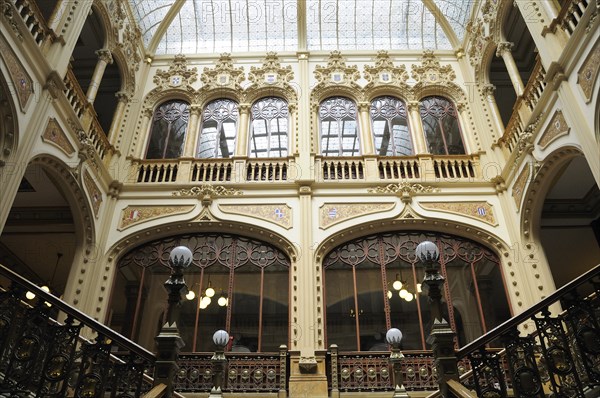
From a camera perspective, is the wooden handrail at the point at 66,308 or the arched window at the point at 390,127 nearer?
the wooden handrail at the point at 66,308

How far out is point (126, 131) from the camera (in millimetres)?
11305

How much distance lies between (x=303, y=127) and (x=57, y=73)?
531 centimetres

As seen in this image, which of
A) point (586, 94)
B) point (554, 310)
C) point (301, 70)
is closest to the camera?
point (586, 94)

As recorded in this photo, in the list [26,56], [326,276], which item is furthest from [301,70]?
[26,56]

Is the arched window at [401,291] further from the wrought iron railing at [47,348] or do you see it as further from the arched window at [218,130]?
the wrought iron railing at [47,348]

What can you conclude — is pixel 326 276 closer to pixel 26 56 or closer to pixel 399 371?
pixel 399 371

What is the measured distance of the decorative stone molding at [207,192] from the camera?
10047 mm

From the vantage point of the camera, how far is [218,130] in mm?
11727

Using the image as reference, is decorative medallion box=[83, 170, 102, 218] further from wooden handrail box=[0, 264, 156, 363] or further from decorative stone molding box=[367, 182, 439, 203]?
decorative stone molding box=[367, 182, 439, 203]

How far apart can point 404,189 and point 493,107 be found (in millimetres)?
3280

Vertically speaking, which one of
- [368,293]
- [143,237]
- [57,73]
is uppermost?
[57,73]

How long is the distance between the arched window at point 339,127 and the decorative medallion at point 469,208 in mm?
2286

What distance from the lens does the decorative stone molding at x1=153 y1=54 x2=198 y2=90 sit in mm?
12445

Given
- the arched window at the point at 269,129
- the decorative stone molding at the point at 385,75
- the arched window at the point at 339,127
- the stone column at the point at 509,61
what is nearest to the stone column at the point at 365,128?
the arched window at the point at 339,127
